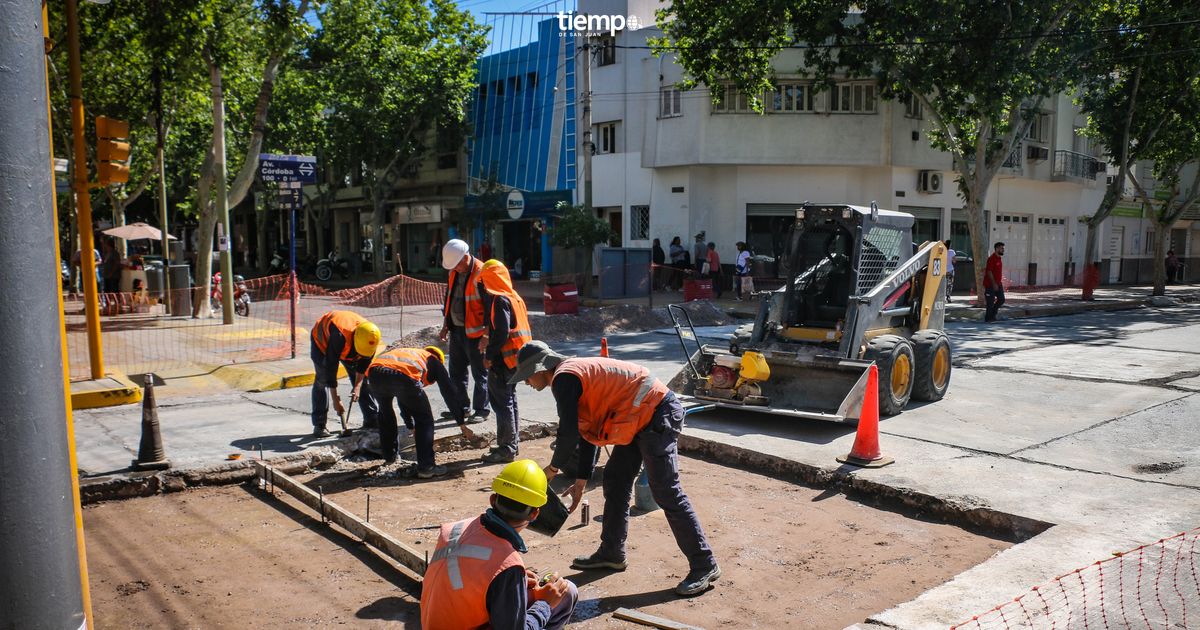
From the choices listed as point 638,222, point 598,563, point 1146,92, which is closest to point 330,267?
point 638,222

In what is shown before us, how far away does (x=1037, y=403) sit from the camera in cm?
984

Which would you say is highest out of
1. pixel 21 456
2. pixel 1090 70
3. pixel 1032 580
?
pixel 1090 70

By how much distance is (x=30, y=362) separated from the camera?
1.98 metres

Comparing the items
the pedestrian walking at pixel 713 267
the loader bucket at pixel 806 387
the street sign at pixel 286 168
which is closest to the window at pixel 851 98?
the pedestrian walking at pixel 713 267

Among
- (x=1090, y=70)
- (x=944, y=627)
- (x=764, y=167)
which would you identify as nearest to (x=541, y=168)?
(x=764, y=167)

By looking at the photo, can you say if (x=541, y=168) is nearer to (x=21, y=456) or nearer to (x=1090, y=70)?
(x=1090, y=70)

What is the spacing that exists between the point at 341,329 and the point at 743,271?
56.2 ft

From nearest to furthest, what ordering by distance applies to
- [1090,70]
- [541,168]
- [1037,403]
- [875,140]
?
[1037,403] → [1090,70] → [875,140] → [541,168]

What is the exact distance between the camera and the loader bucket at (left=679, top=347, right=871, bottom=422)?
27.8 feet

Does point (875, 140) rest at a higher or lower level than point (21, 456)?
higher

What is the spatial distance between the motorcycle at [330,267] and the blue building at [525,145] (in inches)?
217

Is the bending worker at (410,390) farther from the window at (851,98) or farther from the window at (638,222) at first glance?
the window at (851,98)

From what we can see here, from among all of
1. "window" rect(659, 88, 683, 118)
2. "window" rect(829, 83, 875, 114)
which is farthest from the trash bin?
"window" rect(829, 83, 875, 114)

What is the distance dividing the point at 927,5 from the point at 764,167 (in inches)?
336
